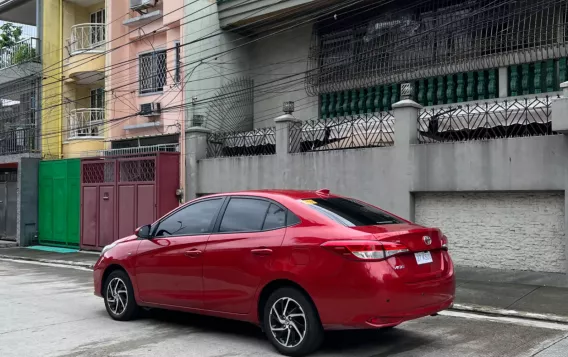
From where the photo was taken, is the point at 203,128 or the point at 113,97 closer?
the point at 203,128

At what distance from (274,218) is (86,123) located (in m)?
16.6

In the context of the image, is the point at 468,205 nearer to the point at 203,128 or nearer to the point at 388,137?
the point at 388,137

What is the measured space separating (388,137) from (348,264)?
25.6ft

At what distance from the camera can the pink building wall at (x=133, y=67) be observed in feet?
58.6

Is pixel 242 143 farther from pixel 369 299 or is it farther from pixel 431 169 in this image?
pixel 369 299

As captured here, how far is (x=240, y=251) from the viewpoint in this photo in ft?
19.6

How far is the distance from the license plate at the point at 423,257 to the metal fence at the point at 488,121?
6.16 meters

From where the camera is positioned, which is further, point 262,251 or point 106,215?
point 106,215

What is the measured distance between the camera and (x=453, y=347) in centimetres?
597

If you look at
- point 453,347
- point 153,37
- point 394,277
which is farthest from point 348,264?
point 153,37

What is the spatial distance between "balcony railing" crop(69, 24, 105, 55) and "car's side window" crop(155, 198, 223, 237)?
15342mm

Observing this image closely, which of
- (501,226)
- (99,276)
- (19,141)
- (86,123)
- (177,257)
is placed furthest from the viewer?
(19,141)

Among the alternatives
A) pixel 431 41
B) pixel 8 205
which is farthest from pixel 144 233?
pixel 8 205

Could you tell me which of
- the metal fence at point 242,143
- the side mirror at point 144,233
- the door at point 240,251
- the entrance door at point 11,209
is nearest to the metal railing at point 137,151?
the metal fence at point 242,143
